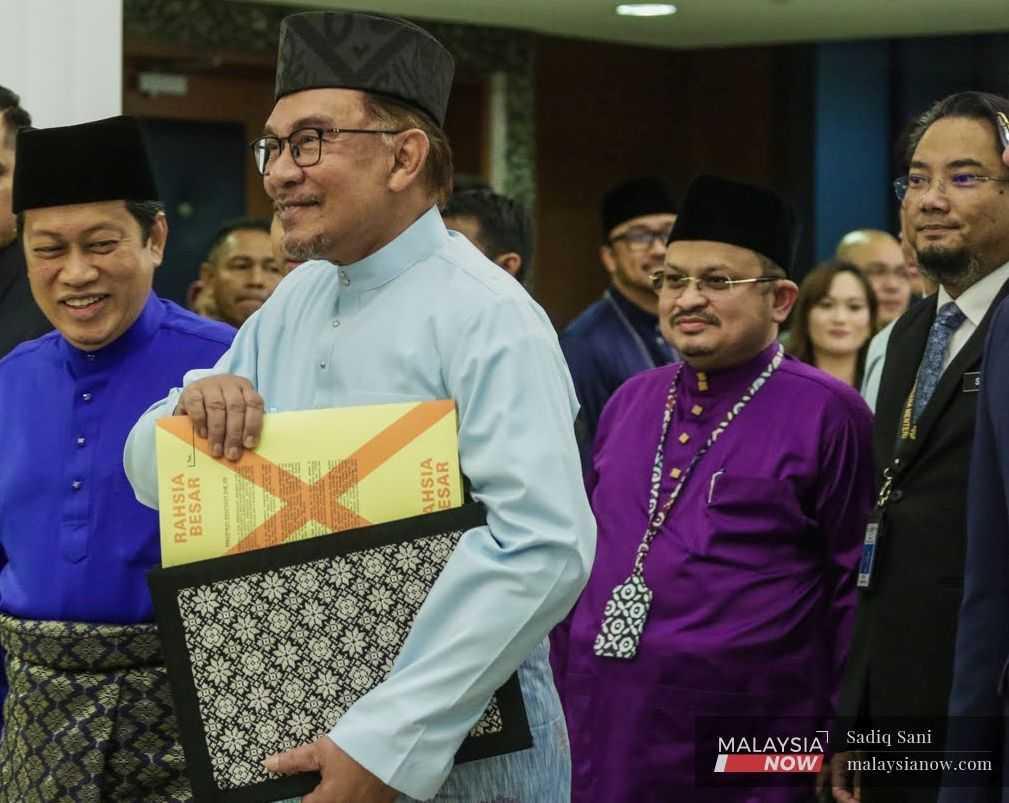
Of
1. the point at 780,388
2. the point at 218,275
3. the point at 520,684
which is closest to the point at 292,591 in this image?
the point at 520,684

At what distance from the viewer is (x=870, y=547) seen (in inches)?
122

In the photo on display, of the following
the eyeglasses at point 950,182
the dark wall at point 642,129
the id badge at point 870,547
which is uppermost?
the dark wall at point 642,129

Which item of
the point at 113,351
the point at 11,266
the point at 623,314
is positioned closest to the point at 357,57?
the point at 113,351

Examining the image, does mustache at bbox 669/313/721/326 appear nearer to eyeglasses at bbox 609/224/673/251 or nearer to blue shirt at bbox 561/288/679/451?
blue shirt at bbox 561/288/679/451

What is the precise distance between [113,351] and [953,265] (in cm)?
153

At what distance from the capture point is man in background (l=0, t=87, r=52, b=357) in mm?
3262

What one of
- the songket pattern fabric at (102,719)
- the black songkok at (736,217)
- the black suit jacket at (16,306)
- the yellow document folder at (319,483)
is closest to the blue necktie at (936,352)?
the black songkok at (736,217)

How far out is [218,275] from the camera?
5520 millimetres

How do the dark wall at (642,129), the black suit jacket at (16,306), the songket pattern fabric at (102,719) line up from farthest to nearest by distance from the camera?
the dark wall at (642,129), the black suit jacket at (16,306), the songket pattern fabric at (102,719)

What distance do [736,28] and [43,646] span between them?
280 inches

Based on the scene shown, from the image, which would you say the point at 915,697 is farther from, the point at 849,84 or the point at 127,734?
the point at 849,84

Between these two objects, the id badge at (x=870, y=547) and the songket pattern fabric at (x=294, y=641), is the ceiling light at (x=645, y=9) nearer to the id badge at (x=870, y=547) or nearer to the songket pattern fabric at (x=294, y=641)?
the id badge at (x=870, y=547)

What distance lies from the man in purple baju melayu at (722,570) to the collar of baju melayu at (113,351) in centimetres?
120

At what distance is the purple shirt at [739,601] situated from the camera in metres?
3.37
